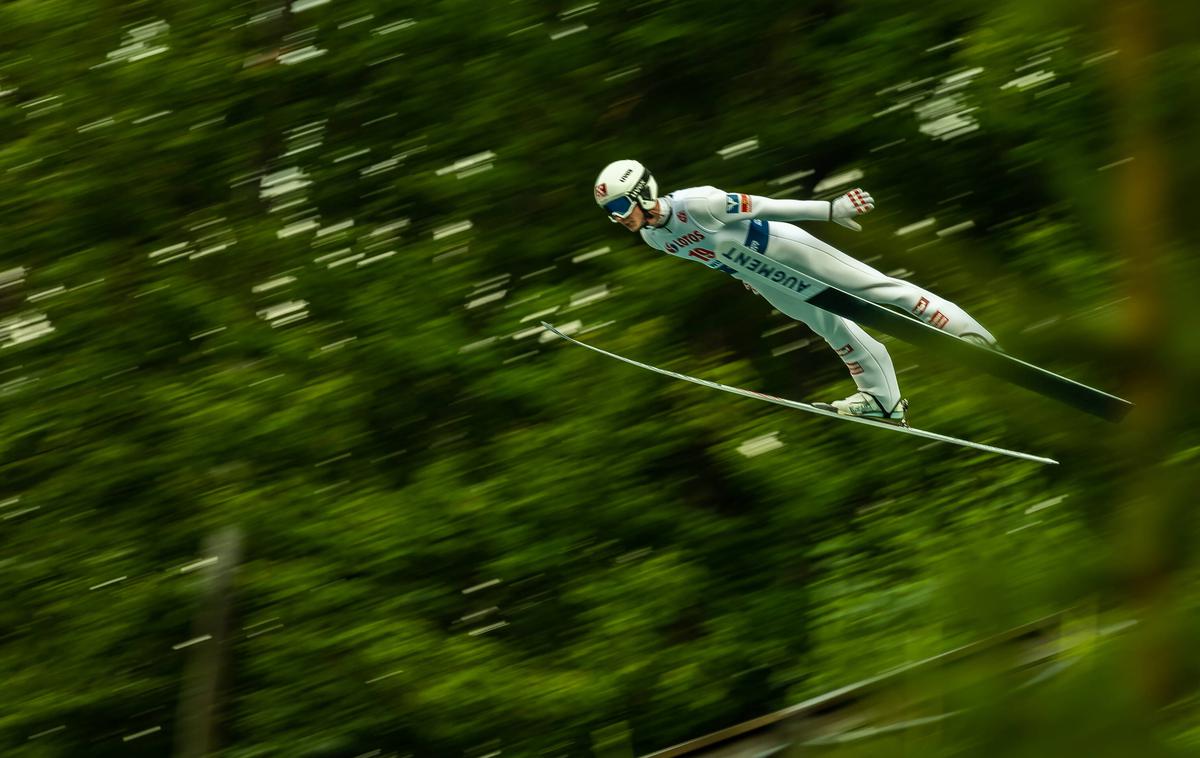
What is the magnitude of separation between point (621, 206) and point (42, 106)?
9392 mm

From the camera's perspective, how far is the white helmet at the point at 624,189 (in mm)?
5309

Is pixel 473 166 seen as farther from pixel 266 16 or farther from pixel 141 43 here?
pixel 141 43

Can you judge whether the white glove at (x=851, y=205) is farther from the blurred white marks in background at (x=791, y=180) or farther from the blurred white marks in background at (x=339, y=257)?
the blurred white marks in background at (x=339, y=257)

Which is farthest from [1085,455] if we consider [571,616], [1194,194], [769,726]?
[571,616]

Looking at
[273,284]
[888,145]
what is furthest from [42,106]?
[888,145]

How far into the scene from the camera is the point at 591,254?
13.0 meters

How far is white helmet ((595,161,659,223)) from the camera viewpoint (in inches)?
209

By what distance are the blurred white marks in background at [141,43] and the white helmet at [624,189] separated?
885cm

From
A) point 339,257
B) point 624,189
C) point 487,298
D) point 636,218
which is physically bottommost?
point 487,298

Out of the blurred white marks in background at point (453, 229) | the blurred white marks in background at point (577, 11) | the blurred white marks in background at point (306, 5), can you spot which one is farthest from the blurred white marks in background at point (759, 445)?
the blurred white marks in background at point (306, 5)

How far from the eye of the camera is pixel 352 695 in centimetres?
1244

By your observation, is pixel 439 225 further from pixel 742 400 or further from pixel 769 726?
pixel 769 726

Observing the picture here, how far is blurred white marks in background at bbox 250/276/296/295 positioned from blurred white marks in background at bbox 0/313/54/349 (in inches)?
71.5

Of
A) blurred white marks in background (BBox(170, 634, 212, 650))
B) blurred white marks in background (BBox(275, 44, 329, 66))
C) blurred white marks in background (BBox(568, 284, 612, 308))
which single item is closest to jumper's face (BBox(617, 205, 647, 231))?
blurred white marks in background (BBox(568, 284, 612, 308))
